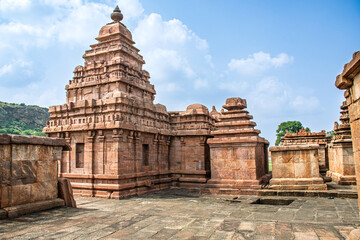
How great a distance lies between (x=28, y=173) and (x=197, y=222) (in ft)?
16.3

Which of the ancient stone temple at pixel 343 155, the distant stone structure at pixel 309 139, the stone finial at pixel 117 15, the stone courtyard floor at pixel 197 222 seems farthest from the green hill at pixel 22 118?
the stone courtyard floor at pixel 197 222

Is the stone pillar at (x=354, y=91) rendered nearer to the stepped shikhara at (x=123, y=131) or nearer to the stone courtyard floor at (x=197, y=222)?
the stone courtyard floor at (x=197, y=222)

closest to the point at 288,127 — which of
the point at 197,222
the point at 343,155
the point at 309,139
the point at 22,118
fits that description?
the point at 309,139

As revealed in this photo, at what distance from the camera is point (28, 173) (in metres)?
7.95

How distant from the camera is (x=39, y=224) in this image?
662 centimetres

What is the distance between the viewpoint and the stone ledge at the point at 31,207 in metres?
7.09

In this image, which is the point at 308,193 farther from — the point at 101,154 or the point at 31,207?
the point at 31,207

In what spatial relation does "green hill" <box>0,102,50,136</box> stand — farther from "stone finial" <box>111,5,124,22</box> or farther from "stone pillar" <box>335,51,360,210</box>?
"stone pillar" <box>335,51,360,210</box>

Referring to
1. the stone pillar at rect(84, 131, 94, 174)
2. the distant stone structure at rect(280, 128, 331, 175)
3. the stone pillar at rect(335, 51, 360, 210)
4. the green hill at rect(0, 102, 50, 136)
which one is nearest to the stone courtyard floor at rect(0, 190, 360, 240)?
the stone pillar at rect(335, 51, 360, 210)

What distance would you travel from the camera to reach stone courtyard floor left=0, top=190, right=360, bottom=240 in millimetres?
5879

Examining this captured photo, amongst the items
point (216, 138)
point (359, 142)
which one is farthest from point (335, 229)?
point (216, 138)

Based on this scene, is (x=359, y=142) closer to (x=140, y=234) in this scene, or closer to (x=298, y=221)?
(x=298, y=221)

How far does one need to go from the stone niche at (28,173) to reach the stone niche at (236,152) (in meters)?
6.91

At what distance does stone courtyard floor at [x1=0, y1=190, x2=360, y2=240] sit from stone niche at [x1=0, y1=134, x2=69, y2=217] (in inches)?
17.7
